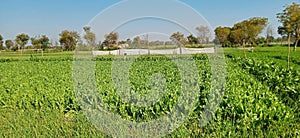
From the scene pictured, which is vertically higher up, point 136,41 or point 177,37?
point 177,37

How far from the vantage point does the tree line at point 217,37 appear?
7.60 m

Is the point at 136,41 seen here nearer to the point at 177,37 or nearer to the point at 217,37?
the point at 177,37

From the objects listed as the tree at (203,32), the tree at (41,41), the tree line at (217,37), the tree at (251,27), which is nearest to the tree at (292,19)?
the tree line at (217,37)

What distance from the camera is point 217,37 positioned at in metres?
25.2

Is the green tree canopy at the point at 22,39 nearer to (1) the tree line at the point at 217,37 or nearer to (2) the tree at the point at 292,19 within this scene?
(1) the tree line at the point at 217,37

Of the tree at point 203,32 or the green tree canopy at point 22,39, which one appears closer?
the tree at point 203,32

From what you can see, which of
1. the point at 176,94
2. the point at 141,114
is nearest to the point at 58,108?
the point at 141,114

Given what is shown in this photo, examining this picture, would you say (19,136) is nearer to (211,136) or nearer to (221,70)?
Answer: (211,136)

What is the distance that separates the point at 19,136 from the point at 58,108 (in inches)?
61.3

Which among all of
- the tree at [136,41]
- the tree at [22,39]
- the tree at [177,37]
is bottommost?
the tree at [136,41]

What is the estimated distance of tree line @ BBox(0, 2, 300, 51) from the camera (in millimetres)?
7599

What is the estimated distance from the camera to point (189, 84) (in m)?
6.52

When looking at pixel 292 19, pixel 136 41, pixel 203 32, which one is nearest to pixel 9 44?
pixel 292 19

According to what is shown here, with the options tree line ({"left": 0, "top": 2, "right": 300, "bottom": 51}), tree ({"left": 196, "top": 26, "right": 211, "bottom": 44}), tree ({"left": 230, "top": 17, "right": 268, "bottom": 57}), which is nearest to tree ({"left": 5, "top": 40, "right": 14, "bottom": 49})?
tree line ({"left": 0, "top": 2, "right": 300, "bottom": 51})
